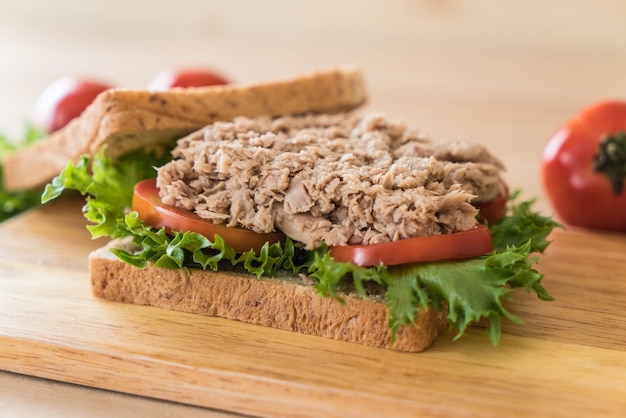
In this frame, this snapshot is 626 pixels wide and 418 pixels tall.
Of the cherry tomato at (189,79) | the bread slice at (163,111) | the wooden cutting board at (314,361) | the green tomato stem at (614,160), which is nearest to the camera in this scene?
the wooden cutting board at (314,361)

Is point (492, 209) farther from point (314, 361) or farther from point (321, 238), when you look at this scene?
point (314, 361)

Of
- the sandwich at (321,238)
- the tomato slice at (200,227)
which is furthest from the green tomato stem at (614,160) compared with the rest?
the tomato slice at (200,227)

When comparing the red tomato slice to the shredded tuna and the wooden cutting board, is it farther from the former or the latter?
the wooden cutting board

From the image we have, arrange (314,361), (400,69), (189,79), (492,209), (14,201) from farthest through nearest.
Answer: (400,69), (189,79), (14,201), (492,209), (314,361)

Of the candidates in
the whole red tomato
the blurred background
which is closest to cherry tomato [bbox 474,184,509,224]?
the whole red tomato

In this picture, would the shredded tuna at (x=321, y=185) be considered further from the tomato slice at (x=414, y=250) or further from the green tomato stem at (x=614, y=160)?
the green tomato stem at (x=614, y=160)

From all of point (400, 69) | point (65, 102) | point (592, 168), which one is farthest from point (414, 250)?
point (400, 69)

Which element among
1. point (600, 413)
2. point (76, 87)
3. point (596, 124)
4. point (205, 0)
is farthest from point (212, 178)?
point (205, 0)
